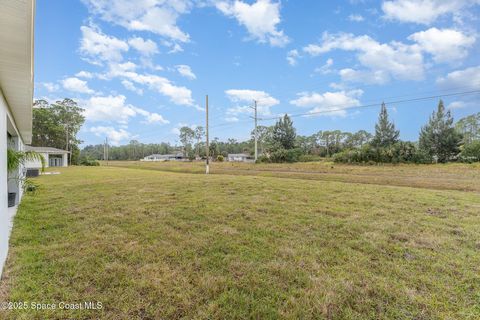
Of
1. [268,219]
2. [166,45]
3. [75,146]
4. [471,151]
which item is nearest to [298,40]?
[166,45]

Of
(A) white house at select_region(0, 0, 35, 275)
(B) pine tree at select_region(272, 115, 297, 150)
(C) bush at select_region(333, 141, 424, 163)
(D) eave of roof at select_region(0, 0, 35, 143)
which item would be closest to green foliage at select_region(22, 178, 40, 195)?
(A) white house at select_region(0, 0, 35, 275)

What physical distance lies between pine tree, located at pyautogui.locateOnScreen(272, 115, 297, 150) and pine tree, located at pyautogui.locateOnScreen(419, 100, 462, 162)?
722 inches

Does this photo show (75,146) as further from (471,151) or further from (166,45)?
(471,151)

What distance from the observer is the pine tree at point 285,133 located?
3938 cm

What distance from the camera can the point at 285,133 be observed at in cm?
3953

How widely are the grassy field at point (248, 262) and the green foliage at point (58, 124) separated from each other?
134 ft

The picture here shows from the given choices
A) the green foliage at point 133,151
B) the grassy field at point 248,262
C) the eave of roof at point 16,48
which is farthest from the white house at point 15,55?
the green foliage at point 133,151

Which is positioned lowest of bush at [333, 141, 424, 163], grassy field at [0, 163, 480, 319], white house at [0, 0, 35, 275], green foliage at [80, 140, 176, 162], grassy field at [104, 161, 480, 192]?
grassy field at [0, 163, 480, 319]

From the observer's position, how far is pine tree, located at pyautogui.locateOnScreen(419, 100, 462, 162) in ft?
98.7

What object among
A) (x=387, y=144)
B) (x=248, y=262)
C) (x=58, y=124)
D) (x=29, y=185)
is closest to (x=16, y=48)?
(x=248, y=262)

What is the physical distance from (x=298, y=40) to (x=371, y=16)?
4852 mm

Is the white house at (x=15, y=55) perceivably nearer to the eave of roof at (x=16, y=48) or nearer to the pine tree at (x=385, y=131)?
the eave of roof at (x=16, y=48)

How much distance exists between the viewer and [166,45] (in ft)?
42.9

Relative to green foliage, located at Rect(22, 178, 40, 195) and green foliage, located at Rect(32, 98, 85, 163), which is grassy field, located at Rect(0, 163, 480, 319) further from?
green foliage, located at Rect(32, 98, 85, 163)
